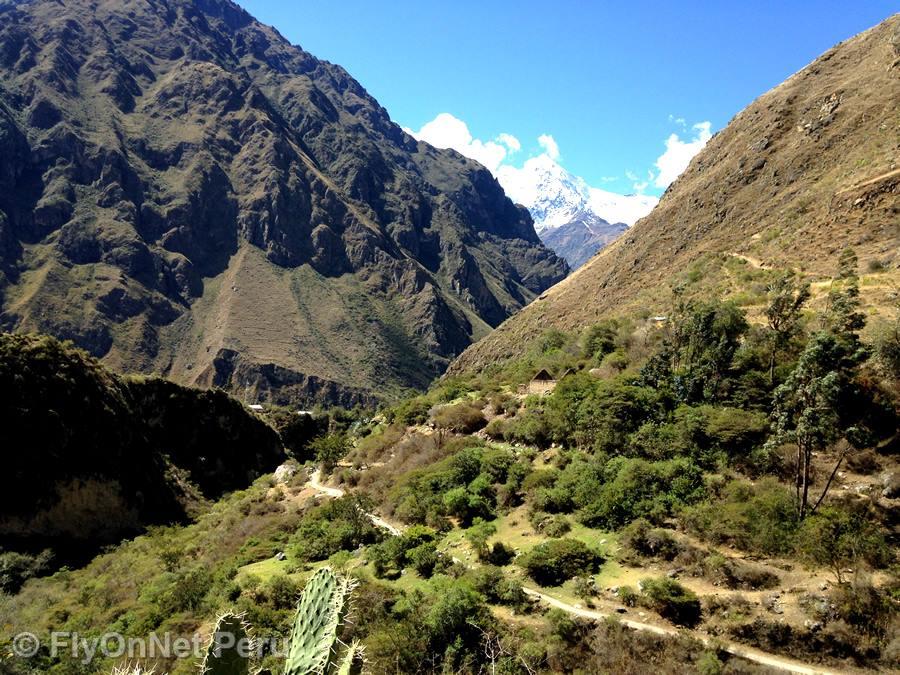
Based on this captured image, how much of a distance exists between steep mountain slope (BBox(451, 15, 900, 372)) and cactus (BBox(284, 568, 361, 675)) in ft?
115

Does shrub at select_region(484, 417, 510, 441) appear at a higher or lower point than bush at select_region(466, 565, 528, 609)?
higher

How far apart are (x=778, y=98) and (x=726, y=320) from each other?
54.8m

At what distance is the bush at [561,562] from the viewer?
56.0 feet

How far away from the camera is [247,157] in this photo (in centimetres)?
19800

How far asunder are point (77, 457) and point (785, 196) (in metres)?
62.0

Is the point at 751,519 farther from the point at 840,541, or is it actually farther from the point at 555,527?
the point at 555,527

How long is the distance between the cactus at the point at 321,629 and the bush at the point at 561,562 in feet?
42.6

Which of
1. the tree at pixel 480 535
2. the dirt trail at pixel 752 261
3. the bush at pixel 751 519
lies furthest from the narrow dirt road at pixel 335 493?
the dirt trail at pixel 752 261

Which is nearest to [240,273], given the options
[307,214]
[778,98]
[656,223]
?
[307,214]

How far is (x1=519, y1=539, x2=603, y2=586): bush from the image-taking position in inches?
672

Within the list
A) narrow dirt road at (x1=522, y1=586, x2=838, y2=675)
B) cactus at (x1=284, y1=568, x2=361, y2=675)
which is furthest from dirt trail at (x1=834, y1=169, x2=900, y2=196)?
cactus at (x1=284, y1=568, x2=361, y2=675)

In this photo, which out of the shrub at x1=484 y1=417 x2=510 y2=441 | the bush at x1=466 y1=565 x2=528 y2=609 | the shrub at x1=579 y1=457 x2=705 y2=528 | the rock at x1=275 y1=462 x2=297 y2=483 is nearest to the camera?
the bush at x1=466 y1=565 x2=528 y2=609

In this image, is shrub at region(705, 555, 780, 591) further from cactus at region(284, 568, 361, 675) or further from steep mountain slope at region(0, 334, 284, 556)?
steep mountain slope at region(0, 334, 284, 556)

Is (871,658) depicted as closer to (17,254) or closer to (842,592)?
(842,592)
